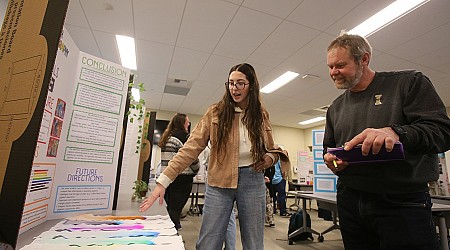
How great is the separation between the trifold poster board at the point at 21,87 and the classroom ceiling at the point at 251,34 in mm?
2412

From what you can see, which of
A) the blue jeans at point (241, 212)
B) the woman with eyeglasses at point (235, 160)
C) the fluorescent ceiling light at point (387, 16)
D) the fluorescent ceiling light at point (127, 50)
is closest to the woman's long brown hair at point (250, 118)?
the woman with eyeglasses at point (235, 160)

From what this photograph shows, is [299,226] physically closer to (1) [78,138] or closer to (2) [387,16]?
(2) [387,16]

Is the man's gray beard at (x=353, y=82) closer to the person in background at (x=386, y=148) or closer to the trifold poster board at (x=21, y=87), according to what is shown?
the person in background at (x=386, y=148)

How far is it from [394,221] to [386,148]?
353 mm

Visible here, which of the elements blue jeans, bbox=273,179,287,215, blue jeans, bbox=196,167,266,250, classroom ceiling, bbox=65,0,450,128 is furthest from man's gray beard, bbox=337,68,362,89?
blue jeans, bbox=273,179,287,215

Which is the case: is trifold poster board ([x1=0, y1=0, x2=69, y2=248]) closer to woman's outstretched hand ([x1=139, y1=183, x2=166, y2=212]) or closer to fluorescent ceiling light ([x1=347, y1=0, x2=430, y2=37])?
woman's outstretched hand ([x1=139, y1=183, x2=166, y2=212])

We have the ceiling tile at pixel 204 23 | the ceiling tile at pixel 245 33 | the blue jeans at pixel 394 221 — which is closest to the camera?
the blue jeans at pixel 394 221

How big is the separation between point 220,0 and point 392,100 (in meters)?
2.08

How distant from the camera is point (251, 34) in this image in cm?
308

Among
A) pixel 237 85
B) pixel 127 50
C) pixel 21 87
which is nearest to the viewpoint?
pixel 21 87

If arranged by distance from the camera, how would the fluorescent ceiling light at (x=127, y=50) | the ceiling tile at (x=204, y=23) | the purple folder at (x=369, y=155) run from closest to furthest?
1. the purple folder at (x=369, y=155)
2. the ceiling tile at (x=204, y=23)
3. the fluorescent ceiling light at (x=127, y=50)

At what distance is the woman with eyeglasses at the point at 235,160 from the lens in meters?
1.04

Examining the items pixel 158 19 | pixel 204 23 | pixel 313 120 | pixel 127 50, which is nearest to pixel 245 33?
pixel 204 23

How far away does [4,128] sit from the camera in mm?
334
